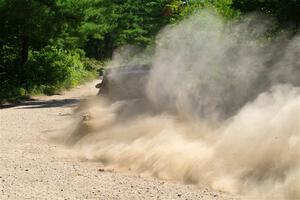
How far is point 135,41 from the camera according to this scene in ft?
122

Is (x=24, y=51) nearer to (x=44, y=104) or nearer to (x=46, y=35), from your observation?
(x=46, y=35)

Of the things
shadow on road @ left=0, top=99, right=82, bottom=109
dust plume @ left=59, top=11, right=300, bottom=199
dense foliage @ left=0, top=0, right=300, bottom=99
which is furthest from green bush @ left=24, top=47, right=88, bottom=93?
dust plume @ left=59, top=11, right=300, bottom=199

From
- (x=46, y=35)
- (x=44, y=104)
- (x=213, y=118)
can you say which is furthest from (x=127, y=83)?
(x=46, y=35)

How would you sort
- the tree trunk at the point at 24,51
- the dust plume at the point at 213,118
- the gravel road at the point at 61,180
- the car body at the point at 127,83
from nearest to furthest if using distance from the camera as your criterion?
the gravel road at the point at 61,180, the dust plume at the point at 213,118, the car body at the point at 127,83, the tree trunk at the point at 24,51

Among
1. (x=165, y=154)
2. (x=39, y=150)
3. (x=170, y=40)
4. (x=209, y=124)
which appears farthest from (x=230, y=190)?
(x=170, y=40)

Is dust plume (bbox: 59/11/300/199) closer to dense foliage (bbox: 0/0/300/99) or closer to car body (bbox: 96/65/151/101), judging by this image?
car body (bbox: 96/65/151/101)

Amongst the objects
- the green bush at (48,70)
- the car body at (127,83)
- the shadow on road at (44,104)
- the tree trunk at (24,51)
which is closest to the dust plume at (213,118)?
the car body at (127,83)

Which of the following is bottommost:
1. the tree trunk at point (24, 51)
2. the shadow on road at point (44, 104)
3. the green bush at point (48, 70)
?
the shadow on road at point (44, 104)

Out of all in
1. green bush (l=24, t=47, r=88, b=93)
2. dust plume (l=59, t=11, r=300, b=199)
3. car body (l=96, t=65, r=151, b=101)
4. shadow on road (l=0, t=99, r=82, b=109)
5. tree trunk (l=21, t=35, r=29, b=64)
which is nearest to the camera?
dust plume (l=59, t=11, r=300, b=199)

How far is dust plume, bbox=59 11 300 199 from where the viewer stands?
20.9 ft

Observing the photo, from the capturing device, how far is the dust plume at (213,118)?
6.36 m

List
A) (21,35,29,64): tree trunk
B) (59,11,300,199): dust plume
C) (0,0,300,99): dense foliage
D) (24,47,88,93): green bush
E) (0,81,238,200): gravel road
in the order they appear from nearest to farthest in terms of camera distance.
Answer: (0,81,238,200): gravel road < (59,11,300,199): dust plume < (0,0,300,99): dense foliage < (21,35,29,64): tree trunk < (24,47,88,93): green bush

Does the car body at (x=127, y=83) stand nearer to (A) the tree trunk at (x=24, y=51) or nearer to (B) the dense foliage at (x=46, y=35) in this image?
(B) the dense foliage at (x=46, y=35)

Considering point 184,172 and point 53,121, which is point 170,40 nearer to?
point 53,121
